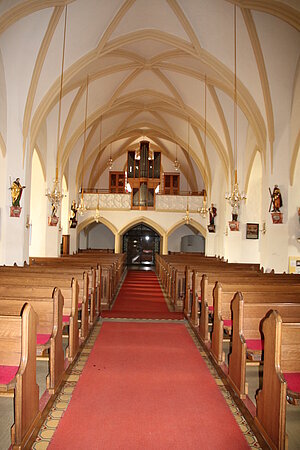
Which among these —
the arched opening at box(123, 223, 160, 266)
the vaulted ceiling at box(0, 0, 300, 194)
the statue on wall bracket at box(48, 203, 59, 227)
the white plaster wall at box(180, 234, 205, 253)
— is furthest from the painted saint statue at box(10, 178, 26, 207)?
the white plaster wall at box(180, 234, 205, 253)

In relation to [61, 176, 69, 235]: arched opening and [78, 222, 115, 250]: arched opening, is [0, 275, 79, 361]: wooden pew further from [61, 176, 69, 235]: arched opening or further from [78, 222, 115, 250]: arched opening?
[78, 222, 115, 250]: arched opening

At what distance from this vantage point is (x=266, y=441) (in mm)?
3207

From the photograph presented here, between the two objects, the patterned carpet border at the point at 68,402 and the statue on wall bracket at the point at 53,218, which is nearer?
the patterned carpet border at the point at 68,402

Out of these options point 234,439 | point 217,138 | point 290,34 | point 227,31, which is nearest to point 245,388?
point 234,439

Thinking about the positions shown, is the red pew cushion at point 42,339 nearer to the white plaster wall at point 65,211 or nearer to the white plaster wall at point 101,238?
the white plaster wall at point 65,211

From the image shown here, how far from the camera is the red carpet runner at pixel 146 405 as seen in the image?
3318 millimetres

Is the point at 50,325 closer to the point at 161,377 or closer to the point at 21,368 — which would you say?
the point at 21,368

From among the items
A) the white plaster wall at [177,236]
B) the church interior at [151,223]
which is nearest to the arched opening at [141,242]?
the church interior at [151,223]

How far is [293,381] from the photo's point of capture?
3.37 metres

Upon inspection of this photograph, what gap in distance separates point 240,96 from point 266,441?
37.7ft

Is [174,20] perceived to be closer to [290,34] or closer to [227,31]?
[227,31]

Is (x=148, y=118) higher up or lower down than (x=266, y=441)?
higher up

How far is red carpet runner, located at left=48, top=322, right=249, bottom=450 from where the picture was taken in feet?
10.9

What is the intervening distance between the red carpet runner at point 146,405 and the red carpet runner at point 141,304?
8.68 ft
